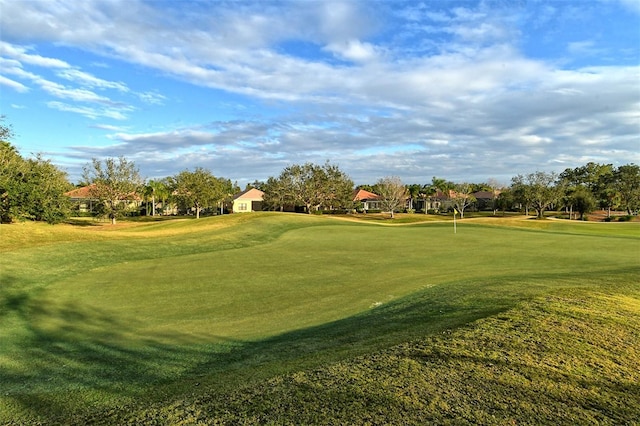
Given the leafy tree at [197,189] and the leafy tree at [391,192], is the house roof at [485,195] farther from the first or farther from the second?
the leafy tree at [197,189]

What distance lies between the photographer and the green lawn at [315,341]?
3.99 metres

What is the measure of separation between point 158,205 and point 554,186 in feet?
318

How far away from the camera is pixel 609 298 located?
28.9 feet

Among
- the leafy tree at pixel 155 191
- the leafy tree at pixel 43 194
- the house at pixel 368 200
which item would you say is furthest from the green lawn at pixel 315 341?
the house at pixel 368 200

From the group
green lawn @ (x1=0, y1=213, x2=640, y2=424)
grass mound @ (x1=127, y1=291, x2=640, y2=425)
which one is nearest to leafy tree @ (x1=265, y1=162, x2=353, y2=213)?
green lawn @ (x1=0, y1=213, x2=640, y2=424)

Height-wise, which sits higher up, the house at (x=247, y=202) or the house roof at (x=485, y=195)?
the house roof at (x=485, y=195)

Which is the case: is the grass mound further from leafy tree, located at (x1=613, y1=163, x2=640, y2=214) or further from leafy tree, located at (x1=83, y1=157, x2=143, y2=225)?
leafy tree, located at (x1=613, y1=163, x2=640, y2=214)

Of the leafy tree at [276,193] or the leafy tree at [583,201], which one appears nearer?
the leafy tree at [583,201]

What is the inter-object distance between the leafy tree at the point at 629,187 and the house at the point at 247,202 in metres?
84.2

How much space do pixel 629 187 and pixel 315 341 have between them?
10736cm

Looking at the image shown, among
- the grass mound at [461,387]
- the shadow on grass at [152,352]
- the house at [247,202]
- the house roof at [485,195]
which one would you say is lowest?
the shadow on grass at [152,352]

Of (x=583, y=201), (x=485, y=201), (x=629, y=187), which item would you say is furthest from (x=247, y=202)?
(x=629, y=187)

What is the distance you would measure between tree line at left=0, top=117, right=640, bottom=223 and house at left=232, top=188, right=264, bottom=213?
17.0 ft

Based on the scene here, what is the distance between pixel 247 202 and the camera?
104 metres
